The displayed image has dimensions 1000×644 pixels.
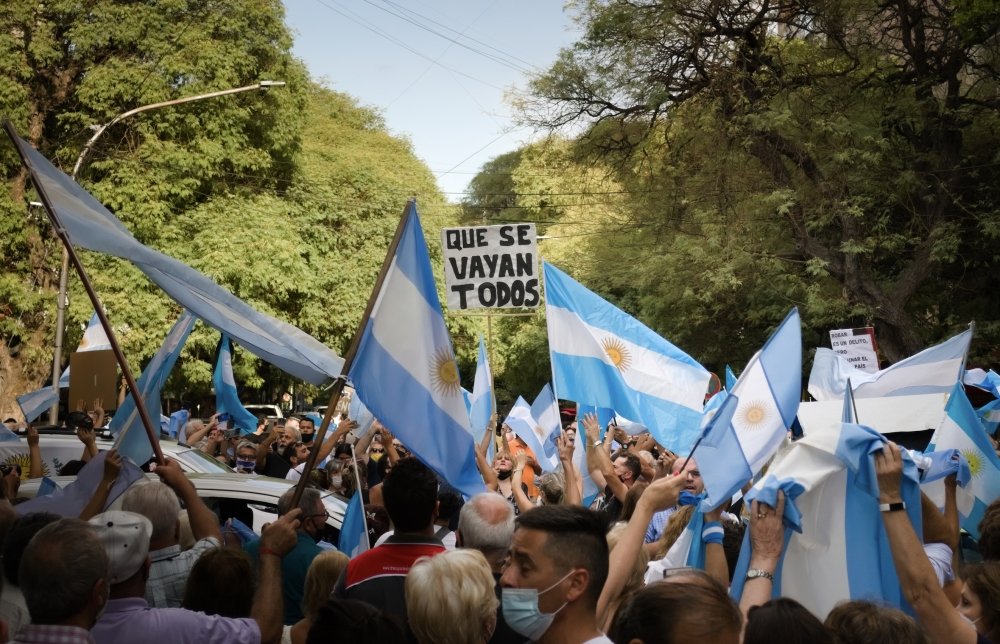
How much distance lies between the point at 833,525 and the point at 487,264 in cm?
828

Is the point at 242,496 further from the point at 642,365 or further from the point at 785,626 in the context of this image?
the point at 785,626

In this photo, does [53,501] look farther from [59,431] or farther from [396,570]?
[59,431]

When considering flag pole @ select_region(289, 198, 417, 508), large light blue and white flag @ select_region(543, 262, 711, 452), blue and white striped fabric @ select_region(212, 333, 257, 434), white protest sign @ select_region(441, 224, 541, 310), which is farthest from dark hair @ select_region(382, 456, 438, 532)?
blue and white striped fabric @ select_region(212, 333, 257, 434)

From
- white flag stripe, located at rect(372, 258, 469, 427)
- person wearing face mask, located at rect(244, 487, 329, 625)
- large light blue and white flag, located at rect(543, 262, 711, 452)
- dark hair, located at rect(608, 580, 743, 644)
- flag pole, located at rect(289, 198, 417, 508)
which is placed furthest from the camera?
large light blue and white flag, located at rect(543, 262, 711, 452)

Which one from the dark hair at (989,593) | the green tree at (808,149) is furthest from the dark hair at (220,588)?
the green tree at (808,149)

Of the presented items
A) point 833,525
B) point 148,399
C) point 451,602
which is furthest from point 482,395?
point 451,602

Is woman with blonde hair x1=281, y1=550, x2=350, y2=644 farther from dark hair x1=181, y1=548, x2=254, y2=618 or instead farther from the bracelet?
the bracelet

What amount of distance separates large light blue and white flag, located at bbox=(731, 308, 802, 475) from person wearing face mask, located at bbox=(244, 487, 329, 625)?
236 cm

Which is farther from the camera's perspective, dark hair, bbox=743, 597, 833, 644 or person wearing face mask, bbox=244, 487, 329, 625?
person wearing face mask, bbox=244, 487, 329, 625

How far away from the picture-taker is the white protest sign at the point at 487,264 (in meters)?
12.5

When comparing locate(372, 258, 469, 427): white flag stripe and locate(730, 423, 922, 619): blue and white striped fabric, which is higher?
locate(372, 258, 469, 427): white flag stripe

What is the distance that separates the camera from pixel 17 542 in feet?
14.3

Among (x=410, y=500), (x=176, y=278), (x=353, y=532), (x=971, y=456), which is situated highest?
(x=176, y=278)

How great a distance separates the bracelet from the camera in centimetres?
498
